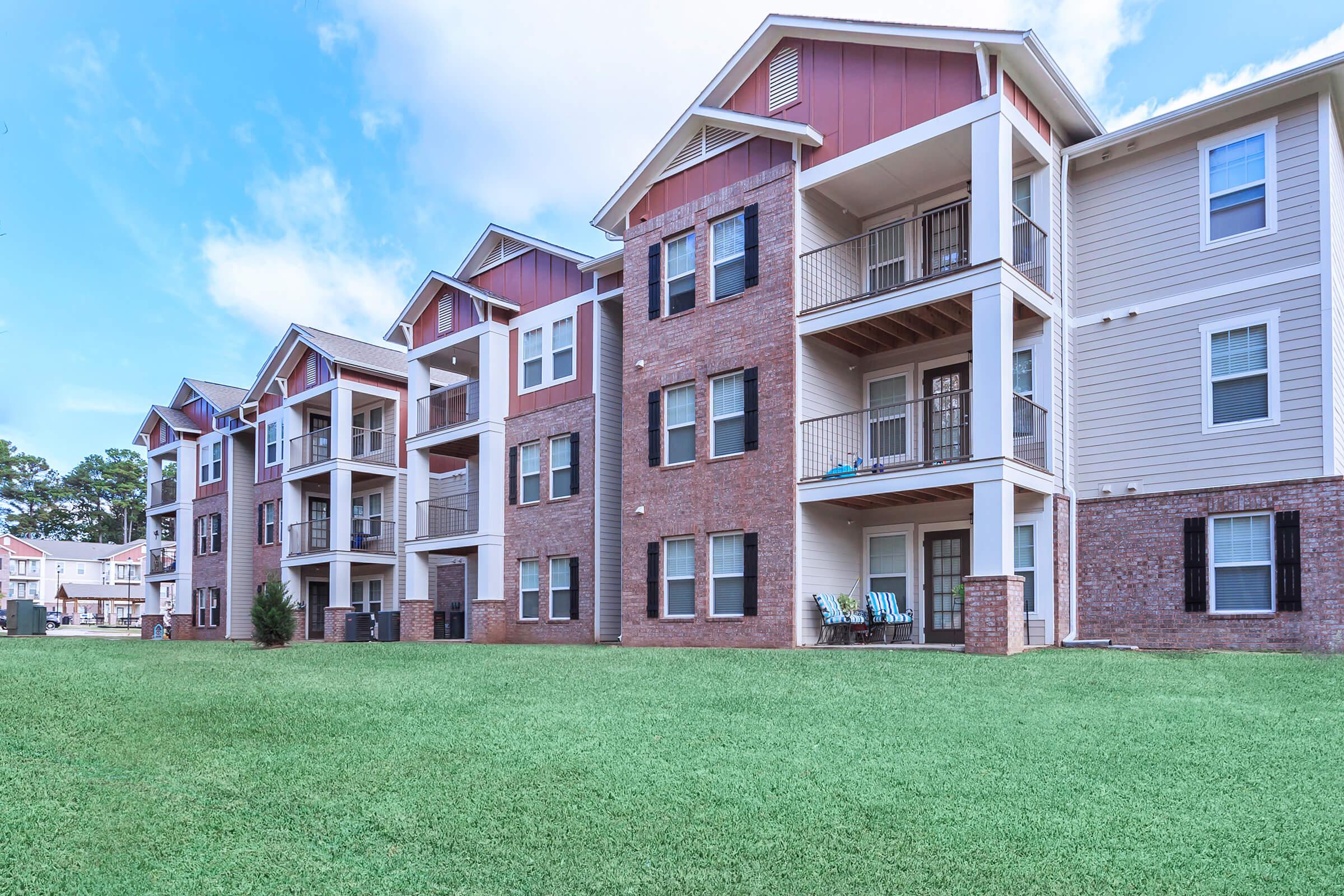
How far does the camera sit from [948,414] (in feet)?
56.5

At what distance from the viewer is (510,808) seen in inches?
238

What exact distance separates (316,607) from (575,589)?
1522 cm

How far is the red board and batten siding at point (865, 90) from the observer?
15.7m

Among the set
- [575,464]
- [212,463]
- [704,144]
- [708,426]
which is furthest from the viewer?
[212,463]

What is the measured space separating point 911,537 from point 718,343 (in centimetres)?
475

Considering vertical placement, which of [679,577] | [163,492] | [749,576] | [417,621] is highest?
[163,492]

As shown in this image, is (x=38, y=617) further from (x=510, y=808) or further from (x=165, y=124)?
(x=510, y=808)

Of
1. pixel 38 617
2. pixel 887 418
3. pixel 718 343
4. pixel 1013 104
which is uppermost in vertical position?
pixel 1013 104

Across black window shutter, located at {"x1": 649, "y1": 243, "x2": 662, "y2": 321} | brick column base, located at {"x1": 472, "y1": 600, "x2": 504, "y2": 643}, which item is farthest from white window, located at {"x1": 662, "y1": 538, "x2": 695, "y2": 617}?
brick column base, located at {"x1": 472, "y1": 600, "x2": 504, "y2": 643}

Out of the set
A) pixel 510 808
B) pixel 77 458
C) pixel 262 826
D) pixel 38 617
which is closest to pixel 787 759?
pixel 510 808

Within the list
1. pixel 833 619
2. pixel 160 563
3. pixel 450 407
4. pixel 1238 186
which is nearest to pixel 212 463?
pixel 160 563

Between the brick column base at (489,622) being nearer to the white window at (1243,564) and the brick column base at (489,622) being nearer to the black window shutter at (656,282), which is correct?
the black window shutter at (656,282)

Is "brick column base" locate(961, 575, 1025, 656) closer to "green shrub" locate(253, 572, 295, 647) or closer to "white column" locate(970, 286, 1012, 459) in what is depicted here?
"white column" locate(970, 286, 1012, 459)

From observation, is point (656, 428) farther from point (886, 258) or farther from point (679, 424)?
point (886, 258)
